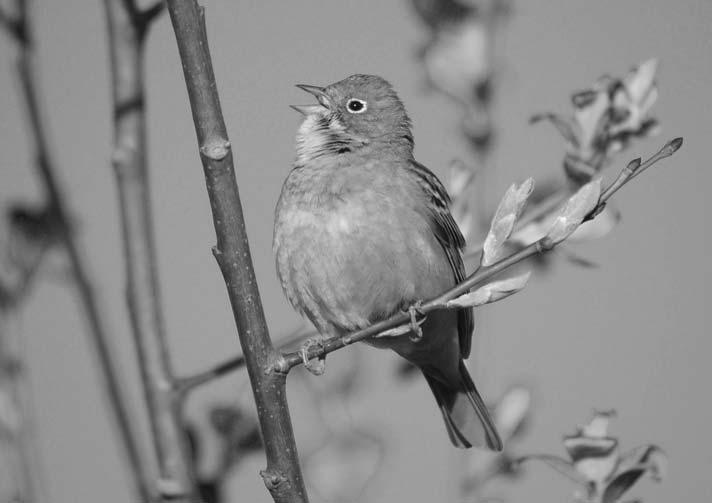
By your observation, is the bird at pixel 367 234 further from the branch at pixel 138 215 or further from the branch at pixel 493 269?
the branch at pixel 493 269

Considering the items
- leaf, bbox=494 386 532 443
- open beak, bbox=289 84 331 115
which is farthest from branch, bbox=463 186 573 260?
open beak, bbox=289 84 331 115

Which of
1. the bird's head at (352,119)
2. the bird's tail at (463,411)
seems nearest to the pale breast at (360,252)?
the bird's head at (352,119)

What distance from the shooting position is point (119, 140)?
1.76m

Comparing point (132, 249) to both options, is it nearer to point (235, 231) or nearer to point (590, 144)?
point (235, 231)

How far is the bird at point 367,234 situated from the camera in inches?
108

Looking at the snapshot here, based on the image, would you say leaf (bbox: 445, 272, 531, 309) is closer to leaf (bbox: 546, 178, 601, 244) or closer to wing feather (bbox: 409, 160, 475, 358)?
leaf (bbox: 546, 178, 601, 244)

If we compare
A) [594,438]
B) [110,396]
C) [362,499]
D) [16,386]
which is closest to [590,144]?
[594,438]

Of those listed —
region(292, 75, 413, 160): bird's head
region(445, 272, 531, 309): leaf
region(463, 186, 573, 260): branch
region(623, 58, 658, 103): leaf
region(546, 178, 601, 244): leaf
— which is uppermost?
region(292, 75, 413, 160): bird's head

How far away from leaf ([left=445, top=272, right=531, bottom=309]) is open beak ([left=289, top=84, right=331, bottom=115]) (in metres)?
1.82

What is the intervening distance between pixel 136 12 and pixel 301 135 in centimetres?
132

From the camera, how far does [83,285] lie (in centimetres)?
169

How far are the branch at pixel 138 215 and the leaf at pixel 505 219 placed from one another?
0.70 meters

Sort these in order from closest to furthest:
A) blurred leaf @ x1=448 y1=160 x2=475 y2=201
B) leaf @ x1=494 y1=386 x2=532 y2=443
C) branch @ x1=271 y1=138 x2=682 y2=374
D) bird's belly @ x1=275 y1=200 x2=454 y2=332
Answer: branch @ x1=271 y1=138 x2=682 y2=374, leaf @ x1=494 y1=386 x2=532 y2=443, blurred leaf @ x1=448 y1=160 x2=475 y2=201, bird's belly @ x1=275 y1=200 x2=454 y2=332

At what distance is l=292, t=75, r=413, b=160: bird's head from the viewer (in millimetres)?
3045
